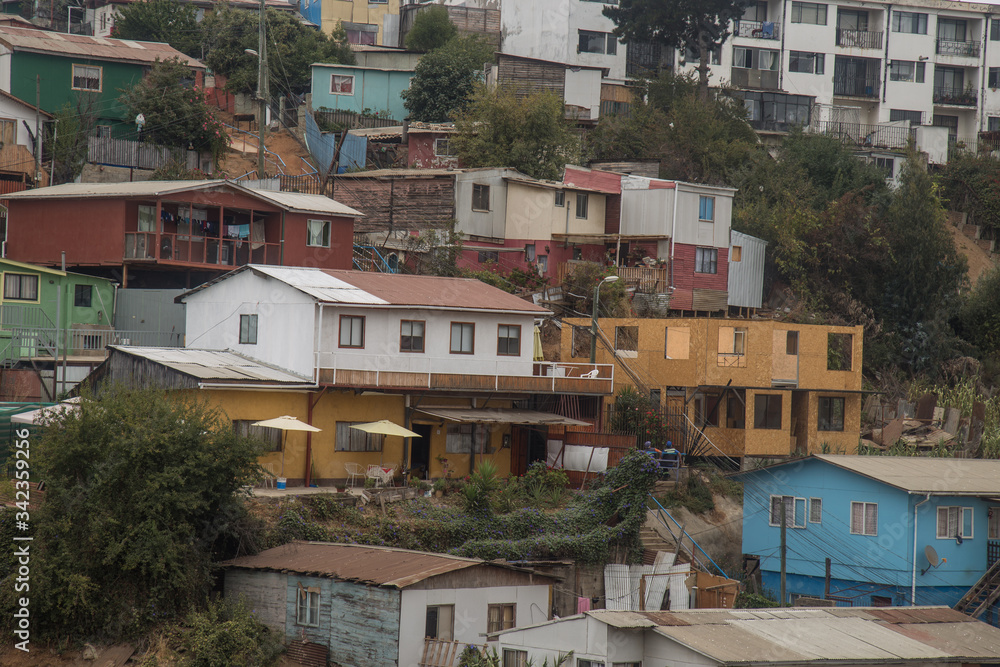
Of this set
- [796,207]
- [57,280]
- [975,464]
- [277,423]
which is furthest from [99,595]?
[796,207]

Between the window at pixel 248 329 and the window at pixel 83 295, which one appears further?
the window at pixel 83 295

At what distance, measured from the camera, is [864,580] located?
33.3 metres

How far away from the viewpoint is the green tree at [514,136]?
55.1 m

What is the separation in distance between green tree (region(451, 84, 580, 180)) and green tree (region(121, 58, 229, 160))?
477 inches

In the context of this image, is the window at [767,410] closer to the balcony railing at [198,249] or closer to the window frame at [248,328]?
the window frame at [248,328]

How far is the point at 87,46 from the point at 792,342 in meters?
38.0

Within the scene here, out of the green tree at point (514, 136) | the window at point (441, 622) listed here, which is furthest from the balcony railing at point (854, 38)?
the window at point (441, 622)

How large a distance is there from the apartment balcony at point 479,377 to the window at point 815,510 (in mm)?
7690

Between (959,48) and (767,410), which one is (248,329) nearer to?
(767,410)

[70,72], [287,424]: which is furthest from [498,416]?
[70,72]

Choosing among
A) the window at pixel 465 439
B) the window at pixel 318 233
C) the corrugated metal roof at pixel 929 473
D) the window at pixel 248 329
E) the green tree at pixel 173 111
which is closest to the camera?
the corrugated metal roof at pixel 929 473

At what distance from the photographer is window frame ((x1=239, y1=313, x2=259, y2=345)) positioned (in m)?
36.0

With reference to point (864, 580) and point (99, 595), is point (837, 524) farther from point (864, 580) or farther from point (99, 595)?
point (99, 595)

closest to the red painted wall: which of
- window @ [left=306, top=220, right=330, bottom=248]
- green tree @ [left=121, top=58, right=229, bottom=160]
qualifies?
window @ [left=306, top=220, right=330, bottom=248]
